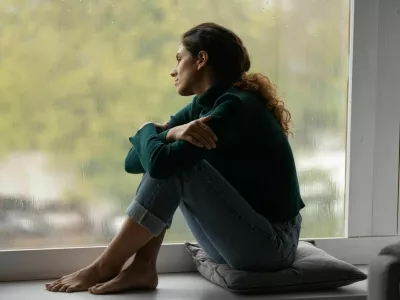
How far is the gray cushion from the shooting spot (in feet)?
7.59

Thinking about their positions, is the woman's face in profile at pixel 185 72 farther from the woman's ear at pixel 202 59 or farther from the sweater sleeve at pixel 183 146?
the sweater sleeve at pixel 183 146

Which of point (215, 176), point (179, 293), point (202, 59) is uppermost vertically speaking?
point (202, 59)

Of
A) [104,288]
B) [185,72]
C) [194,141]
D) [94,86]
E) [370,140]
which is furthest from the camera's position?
[370,140]

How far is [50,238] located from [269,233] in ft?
2.41

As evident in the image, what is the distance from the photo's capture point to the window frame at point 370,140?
271 cm

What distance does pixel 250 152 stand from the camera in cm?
234

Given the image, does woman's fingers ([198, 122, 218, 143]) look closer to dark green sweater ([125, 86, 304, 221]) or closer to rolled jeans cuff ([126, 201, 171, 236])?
dark green sweater ([125, 86, 304, 221])

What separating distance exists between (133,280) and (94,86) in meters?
0.64

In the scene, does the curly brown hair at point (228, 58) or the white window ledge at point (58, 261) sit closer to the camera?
the curly brown hair at point (228, 58)

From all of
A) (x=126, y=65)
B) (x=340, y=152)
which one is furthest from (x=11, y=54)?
(x=340, y=152)

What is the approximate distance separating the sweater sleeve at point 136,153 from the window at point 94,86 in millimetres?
112

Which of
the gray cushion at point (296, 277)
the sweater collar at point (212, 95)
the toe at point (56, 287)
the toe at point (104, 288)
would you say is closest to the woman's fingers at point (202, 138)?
the sweater collar at point (212, 95)

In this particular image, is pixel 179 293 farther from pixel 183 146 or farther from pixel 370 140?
pixel 370 140

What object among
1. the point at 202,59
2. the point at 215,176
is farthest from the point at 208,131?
the point at 202,59
